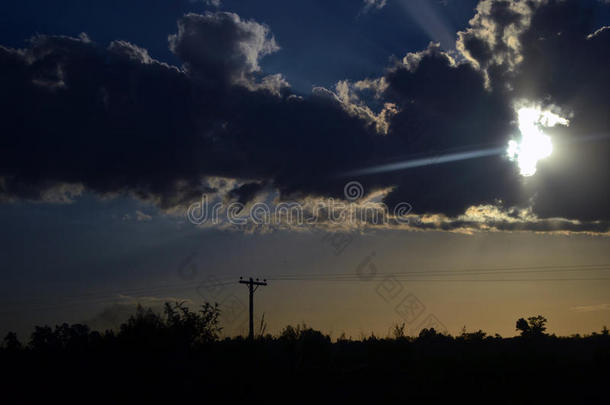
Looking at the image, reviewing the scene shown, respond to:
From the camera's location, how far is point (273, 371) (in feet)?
102

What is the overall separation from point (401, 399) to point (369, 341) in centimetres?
1593

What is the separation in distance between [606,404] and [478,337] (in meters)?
40.3

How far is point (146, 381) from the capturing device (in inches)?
1131

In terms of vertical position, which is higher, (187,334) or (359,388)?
(187,334)

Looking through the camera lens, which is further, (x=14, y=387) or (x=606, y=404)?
(x=14, y=387)

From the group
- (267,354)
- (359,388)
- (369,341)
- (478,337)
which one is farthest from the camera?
(478,337)

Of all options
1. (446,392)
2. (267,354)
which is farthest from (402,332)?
(446,392)

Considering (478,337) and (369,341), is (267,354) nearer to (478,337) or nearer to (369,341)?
(369,341)

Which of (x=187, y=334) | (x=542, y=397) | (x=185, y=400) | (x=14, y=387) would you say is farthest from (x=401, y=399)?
(x=187, y=334)

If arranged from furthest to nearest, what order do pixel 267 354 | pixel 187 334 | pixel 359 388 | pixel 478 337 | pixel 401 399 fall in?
1. pixel 478 337
2. pixel 187 334
3. pixel 267 354
4. pixel 359 388
5. pixel 401 399

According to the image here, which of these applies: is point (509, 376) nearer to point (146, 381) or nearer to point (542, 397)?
point (542, 397)

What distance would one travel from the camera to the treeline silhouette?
26156mm

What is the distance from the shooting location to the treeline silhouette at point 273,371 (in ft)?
85.8

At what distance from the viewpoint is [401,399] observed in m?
24.8
